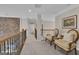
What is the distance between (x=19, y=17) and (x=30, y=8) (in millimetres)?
325

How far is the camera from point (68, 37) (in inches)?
121

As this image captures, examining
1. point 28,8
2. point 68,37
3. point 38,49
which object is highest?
point 28,8

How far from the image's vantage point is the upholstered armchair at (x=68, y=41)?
3012 millimetres

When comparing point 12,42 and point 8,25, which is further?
point 12,42

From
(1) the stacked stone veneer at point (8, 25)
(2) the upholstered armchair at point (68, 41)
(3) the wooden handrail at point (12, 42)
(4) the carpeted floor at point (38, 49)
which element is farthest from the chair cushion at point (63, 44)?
(1) the stacked stone veneer at point (8, 25)

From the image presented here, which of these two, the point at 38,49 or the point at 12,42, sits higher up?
the point at 12,42

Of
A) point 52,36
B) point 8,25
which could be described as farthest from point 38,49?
point 8,25

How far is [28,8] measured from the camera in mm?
3084

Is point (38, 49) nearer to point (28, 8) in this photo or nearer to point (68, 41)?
point (68, 41)

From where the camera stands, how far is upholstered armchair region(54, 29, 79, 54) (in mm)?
3012

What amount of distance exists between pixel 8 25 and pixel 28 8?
592 mm

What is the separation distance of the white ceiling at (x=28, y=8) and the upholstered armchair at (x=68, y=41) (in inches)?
23.7

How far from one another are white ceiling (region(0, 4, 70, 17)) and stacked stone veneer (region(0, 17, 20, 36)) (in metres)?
0.11
